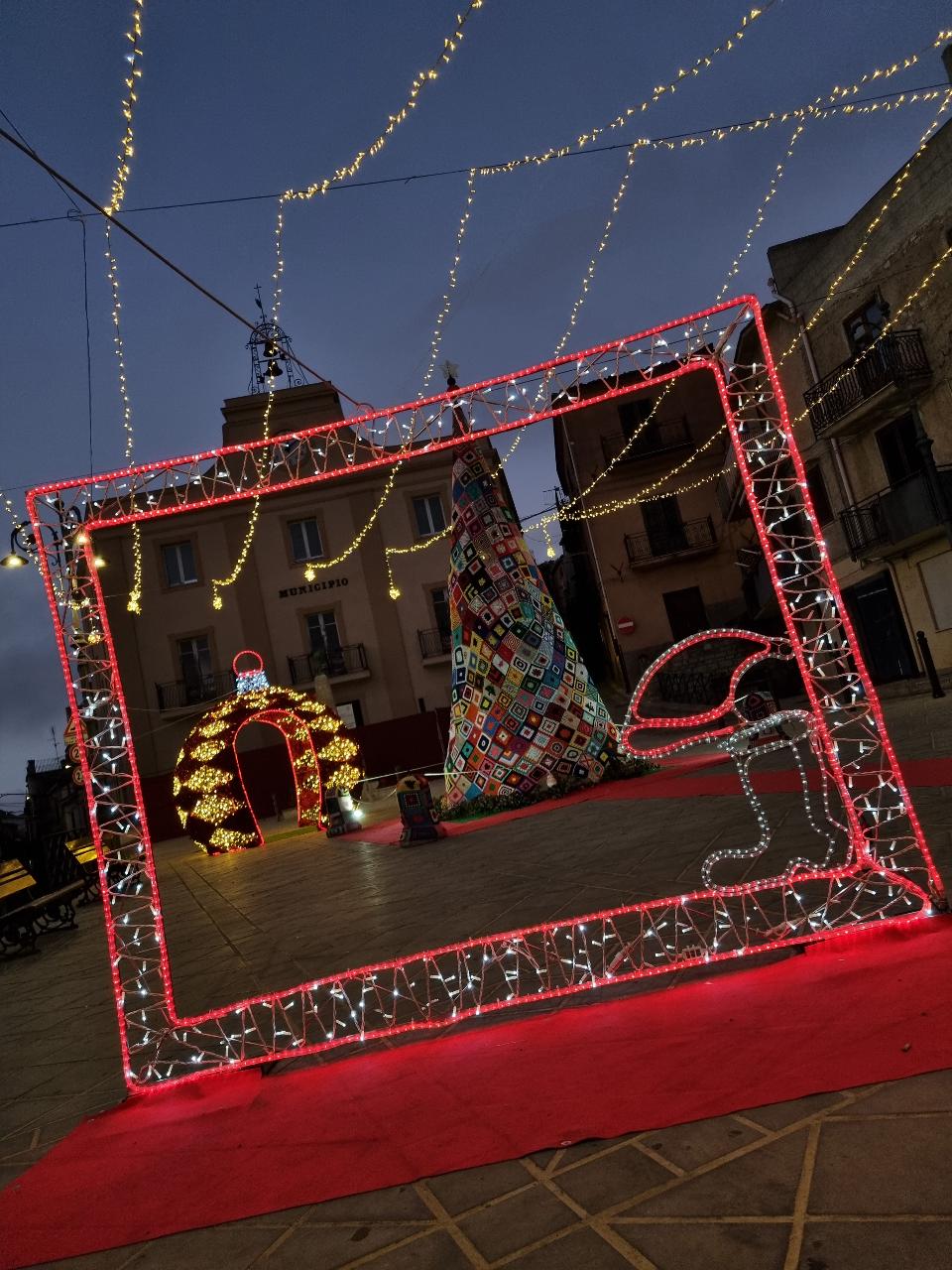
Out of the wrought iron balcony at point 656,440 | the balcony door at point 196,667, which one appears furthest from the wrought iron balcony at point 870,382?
the balcony door at point 196,667

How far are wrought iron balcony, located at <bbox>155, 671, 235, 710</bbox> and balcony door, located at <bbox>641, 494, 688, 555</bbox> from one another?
12.9m

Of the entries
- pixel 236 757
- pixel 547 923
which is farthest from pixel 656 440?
pixel 547 923

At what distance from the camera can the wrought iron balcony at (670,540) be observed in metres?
23.7

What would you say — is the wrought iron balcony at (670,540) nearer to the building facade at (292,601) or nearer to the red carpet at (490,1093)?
the building facade at (292,601)

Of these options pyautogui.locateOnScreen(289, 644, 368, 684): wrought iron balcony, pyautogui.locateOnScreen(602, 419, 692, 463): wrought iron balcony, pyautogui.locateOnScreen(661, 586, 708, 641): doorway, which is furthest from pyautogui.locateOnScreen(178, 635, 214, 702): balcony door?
pyautogui.locateOnScreen(661, 586, 708, 641): doorway

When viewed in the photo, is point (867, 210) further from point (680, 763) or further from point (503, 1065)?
point (503, 1065)

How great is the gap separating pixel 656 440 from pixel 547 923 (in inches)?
858

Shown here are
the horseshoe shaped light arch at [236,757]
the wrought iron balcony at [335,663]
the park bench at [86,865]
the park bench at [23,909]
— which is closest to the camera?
the park bench at [23,909]

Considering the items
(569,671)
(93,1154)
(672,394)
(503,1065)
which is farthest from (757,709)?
(672,394)

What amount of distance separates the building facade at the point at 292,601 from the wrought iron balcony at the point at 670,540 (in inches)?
219

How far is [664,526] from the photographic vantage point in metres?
24.0

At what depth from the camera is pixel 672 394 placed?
23.8 meters

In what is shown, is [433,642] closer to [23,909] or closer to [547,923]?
[23,909]

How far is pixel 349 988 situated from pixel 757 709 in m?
8.24
